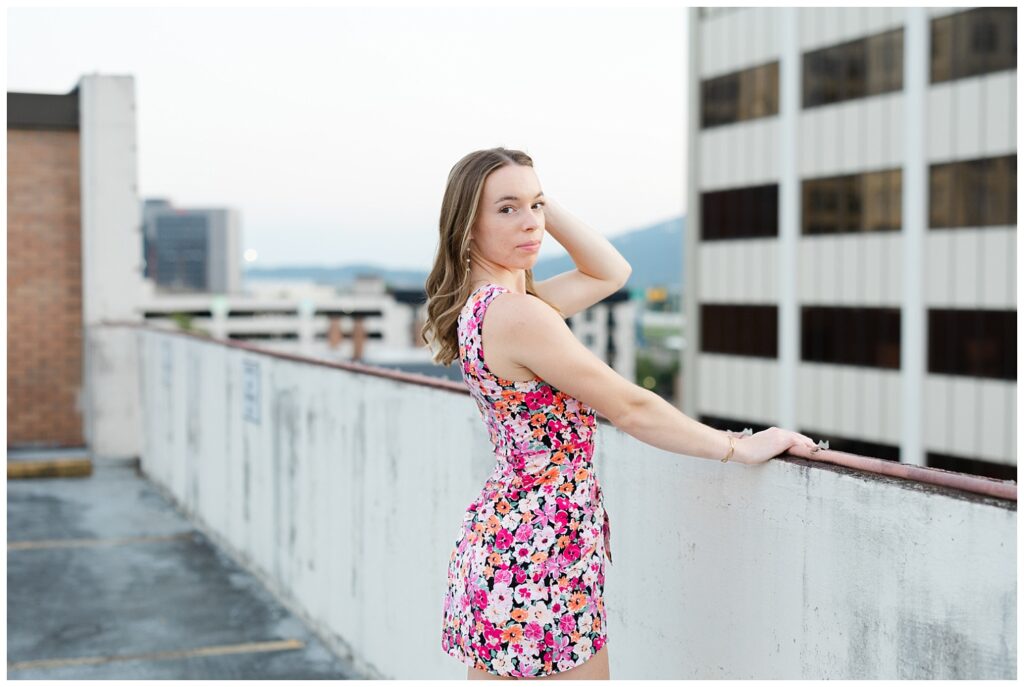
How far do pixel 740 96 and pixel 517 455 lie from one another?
3724 centimetres

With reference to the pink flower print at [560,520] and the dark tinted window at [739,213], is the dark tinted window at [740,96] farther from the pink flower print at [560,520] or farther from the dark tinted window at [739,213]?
the pink flower print at [560,520]

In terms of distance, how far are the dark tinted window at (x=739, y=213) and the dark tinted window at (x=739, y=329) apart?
2381 mm

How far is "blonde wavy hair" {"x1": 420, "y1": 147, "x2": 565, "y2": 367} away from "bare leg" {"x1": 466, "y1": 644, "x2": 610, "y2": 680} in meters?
0.77

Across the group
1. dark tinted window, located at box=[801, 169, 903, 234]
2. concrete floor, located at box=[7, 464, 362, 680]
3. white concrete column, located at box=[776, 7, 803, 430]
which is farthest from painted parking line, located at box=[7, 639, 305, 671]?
white concrete column, located at box=[776, 7, 803, 430]

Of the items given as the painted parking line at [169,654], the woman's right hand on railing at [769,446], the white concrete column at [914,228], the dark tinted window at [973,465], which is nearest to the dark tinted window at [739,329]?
the white concrete column at [914,228]

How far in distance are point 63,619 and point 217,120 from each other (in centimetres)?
10605

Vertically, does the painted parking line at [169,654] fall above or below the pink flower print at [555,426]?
below

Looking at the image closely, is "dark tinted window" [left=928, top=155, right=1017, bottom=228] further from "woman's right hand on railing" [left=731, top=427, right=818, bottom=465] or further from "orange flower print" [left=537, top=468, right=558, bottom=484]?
"orange flower print" [left=537, top=468, right=558, bottom=484]

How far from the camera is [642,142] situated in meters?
114

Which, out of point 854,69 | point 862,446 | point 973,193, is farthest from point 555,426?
point 854,69

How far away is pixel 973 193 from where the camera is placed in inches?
1178

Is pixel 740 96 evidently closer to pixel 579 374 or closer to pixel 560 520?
pixel 560 520

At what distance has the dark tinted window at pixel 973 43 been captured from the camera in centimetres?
2892

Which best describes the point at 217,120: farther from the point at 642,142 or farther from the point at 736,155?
the point at 736,155
